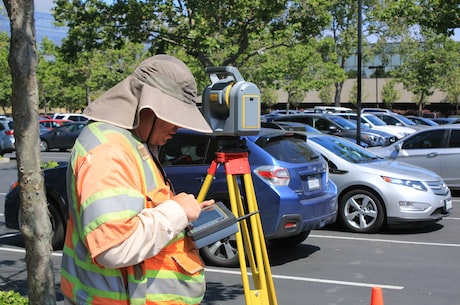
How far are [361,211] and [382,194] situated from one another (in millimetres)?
405

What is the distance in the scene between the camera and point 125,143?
211 cm

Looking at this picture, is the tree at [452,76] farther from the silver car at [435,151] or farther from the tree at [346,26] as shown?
the silver car at [435,151]

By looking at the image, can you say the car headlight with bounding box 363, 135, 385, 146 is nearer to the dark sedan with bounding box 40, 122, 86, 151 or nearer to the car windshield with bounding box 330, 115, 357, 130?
the car windshield with bounding box 330, 115, 357, 130

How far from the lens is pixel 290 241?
7.71 meters

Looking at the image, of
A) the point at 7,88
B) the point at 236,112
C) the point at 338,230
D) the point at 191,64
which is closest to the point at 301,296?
the point at 236,112

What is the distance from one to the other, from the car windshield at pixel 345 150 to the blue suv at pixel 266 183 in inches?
71.0

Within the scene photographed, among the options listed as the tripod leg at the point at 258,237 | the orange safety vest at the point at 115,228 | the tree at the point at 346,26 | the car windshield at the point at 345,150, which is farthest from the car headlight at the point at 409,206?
the tree at the point at 346,26

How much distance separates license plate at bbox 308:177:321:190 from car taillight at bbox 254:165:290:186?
1.18ft

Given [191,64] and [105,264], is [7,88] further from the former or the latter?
[105,264]

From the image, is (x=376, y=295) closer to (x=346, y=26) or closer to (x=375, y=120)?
(x=375, y=120)

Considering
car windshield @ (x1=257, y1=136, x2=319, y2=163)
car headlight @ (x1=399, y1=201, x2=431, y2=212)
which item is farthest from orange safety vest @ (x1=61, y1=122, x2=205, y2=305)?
car headlight @ (x1=399, y1=201, x2=431, y2=212)

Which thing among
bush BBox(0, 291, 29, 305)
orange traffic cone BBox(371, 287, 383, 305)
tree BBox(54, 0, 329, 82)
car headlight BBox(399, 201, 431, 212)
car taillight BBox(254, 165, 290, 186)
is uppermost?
tree BBox(54, 0, 329, 82)

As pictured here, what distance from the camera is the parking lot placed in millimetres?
5727

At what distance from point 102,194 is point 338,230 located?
7405mm
